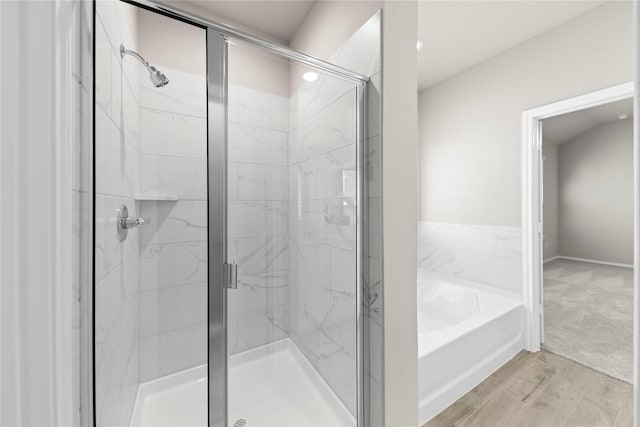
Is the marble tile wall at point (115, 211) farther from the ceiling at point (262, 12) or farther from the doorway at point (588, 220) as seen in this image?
the doorway at point (588, 220)

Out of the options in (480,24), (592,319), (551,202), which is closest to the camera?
(480,24)

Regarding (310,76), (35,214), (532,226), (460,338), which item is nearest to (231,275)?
(35,214)

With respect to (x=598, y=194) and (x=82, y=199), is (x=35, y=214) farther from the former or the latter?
(x=598, y=194)

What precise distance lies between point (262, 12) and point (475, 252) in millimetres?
2678

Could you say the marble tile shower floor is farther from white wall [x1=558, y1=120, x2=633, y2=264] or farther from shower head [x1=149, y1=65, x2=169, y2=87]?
white wall [x1=558, y1=120, x2=633, y2=264]

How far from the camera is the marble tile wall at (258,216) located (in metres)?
0.96

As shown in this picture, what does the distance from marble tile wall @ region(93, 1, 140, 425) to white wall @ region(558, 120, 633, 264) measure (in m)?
6.73

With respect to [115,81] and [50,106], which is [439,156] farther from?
[50,106]

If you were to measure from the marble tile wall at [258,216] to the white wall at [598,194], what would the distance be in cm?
629

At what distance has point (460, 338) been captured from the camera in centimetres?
168

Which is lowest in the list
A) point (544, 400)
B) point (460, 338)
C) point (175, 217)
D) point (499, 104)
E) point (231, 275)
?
point (544, 400)

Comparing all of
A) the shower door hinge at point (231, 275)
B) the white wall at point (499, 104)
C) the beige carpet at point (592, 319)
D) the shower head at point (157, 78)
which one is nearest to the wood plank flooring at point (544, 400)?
the beige carpet at point (592, 319)

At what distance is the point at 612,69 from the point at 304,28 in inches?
81.0

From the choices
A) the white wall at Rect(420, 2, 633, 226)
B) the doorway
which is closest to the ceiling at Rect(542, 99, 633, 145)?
the doorway
